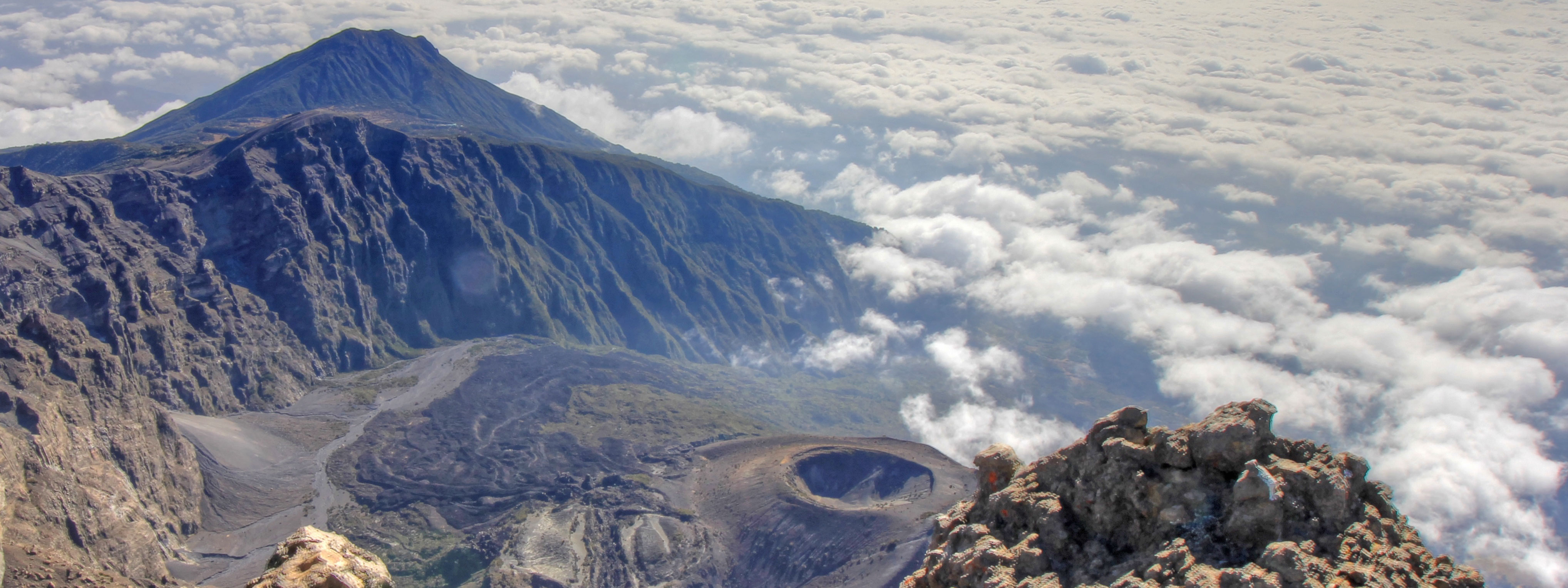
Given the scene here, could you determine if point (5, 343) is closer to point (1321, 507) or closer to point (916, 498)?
point (916, 498)

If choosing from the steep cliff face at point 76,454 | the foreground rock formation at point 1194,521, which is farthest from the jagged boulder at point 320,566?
the steep cliff face at point 76,454

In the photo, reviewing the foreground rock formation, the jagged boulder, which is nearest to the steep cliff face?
the jagged boulder

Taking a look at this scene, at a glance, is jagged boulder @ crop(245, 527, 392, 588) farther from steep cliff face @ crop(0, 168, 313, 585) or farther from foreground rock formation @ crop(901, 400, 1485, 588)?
steep cliff face @ crop(0, 168, 313, 585)

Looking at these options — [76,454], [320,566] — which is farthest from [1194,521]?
[76,454]

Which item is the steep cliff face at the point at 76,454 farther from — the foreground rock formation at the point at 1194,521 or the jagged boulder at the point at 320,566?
the foreground rock formation at the point at 1194,521

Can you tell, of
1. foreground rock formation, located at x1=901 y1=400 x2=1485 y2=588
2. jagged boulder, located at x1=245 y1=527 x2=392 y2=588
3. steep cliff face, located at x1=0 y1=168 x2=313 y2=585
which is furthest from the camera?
steep cliff face, located at x1=0 y1=168 x2=313 y2=585

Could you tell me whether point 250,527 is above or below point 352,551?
below

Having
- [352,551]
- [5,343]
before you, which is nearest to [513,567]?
[5,343]
